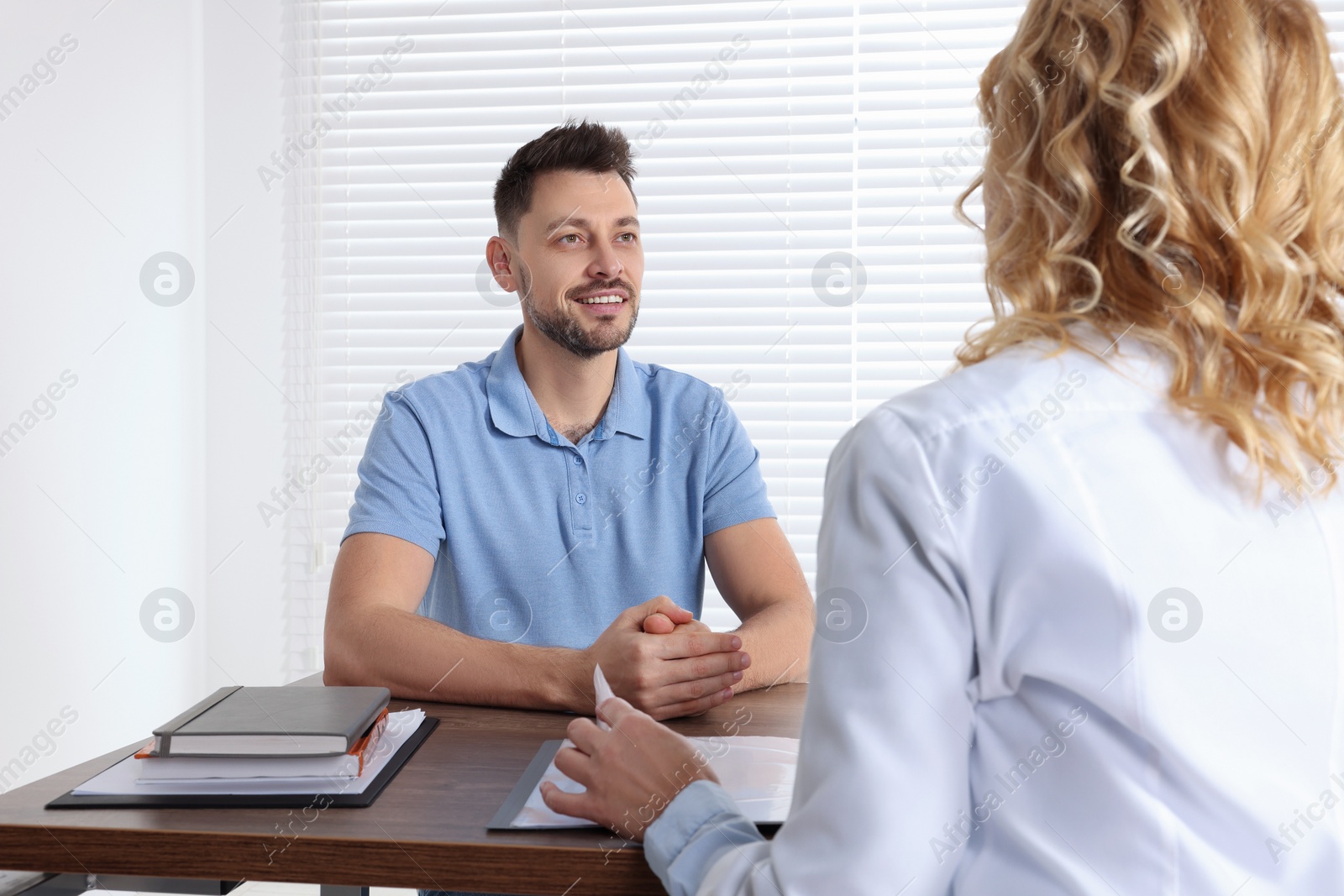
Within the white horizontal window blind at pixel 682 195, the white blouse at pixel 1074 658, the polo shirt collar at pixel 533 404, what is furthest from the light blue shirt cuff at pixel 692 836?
the white horizontal window blind at pixel 682 195

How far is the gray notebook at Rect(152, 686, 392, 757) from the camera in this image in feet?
3.04

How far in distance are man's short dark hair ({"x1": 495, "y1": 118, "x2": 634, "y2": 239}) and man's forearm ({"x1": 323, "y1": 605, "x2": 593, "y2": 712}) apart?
92 centimetres

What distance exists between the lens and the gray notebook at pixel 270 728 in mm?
925

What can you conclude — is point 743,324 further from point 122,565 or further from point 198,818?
point 198,818

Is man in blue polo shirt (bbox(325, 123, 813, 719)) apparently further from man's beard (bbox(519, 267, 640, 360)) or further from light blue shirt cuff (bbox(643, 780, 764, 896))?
light blue shirt cuff (bbox(643, 780, 764, 896))

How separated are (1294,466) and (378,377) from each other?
264 centimetres

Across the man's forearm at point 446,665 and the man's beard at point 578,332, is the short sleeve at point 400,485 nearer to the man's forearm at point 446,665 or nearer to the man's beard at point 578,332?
the man's forearm at point 446,665

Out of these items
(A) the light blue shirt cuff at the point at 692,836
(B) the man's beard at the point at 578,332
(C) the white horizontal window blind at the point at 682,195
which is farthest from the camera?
(C) the white horizontal window blind at the point at 682,195

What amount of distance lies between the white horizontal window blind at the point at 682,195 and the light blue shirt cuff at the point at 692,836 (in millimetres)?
2032

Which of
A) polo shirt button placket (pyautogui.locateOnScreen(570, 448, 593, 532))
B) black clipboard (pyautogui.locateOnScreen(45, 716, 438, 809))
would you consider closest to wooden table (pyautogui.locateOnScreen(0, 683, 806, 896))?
black clipboard (pyautogui.locateOnScreen(45, 716, 438, 809))

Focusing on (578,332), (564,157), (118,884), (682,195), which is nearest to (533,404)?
(578,332)

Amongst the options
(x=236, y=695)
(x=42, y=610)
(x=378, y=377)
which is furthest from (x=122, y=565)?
(x=236, y=695)

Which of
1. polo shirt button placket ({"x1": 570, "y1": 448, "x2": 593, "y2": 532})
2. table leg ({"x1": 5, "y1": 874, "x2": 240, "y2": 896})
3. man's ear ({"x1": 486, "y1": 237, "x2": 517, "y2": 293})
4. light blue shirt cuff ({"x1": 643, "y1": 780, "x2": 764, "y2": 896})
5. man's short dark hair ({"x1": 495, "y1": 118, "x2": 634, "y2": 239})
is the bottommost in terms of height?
table leg ({"x1": 5, "y1": 874, "x2": 240, "y2": 896})

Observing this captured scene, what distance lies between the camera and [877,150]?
2768 mm
